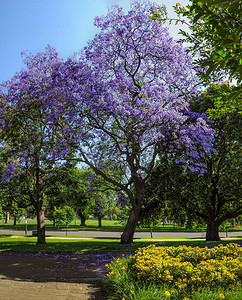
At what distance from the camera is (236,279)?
5.57 m

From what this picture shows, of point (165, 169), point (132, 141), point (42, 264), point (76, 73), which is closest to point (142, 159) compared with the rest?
point (165, 169)

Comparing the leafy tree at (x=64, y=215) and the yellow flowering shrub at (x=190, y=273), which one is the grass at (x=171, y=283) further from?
the leafy tree at (x=64, y=215)

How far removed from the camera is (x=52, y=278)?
26.8 feet

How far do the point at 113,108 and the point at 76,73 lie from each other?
2840 millimetres

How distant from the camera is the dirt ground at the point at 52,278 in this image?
646cm

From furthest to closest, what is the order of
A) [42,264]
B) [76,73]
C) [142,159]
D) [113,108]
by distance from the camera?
[142,159] < [76,73] < [113,108] < [42,264]

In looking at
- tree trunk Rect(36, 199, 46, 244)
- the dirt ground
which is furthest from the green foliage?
the dirt ground

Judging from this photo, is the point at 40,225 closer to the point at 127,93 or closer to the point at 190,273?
the point at 127,93

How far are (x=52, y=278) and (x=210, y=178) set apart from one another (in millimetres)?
11845

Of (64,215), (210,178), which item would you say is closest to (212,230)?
(210,178)

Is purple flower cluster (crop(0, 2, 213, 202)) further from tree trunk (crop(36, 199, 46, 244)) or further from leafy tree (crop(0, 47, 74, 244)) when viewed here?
tree trunk (crop(36, 199, 46, 244))

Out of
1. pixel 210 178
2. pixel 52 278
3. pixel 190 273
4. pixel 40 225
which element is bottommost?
pixel 52 278

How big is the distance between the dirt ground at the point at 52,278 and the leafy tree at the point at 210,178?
690cm

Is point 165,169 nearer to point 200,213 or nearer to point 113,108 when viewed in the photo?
point 200,213
